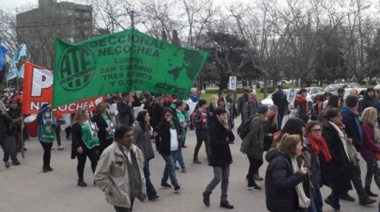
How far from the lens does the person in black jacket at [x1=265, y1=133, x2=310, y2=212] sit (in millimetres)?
4246

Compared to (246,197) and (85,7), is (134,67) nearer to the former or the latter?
(246,197)

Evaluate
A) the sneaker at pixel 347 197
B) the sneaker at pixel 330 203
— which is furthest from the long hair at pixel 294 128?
the sneaker at pixel 347 197

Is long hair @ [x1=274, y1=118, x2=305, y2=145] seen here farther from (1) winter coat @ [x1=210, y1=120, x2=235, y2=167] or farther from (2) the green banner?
(2) the green banner

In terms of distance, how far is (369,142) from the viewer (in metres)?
6.90

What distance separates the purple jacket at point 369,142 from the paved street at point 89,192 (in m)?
0.83

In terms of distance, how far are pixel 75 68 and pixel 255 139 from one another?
3273 millimetres

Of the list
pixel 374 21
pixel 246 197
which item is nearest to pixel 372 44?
pixel 374 21

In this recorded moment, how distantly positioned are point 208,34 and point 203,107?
1495 inches

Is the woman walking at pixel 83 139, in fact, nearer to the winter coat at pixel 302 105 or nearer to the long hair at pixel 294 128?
the long hair at pixel 294 128

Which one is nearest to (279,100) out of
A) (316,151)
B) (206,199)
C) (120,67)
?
(206,199)

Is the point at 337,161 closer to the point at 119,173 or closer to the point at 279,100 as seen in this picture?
the point at 119,173

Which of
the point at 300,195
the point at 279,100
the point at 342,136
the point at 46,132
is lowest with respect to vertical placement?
the point at 46,132

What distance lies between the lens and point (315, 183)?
5.81 m

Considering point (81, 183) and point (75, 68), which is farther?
point (81, 183)
